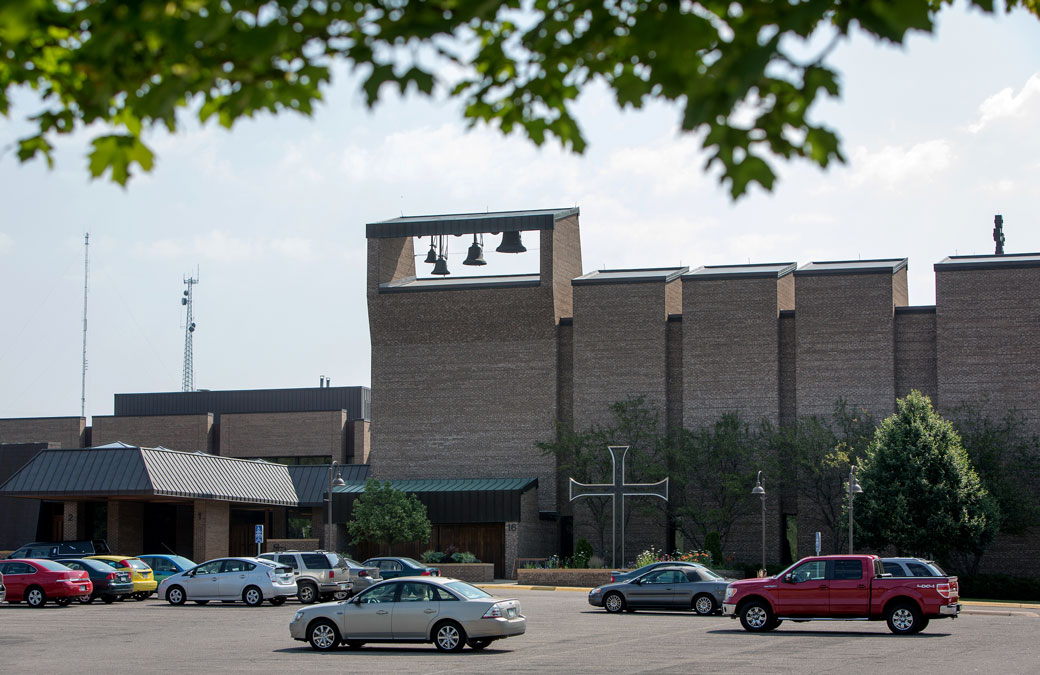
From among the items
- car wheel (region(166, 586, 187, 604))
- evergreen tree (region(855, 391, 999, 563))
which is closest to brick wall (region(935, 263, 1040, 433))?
evergreen tree (region(855, 391, 999, 563))

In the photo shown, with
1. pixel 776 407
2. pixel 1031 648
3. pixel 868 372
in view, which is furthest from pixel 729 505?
pixel 1031 648

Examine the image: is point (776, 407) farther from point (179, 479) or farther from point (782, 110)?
point (782, 110)

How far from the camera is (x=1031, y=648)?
23.5m

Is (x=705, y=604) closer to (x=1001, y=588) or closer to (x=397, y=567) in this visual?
(x=397, y=567)

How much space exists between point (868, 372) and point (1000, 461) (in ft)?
23.2

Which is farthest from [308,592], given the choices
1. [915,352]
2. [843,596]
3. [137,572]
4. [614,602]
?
[915,352]

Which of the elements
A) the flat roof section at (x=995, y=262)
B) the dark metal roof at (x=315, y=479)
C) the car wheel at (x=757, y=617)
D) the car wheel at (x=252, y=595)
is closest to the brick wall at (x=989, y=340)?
the flat roof section at (x=995, y=262)

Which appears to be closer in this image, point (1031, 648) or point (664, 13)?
point (664, 13)

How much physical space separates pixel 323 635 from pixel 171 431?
5310 centimetres

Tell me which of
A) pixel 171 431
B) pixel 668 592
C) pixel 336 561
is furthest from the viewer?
pixel 171 431

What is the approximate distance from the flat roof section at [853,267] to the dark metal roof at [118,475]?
2912 cm

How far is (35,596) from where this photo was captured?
35875mm

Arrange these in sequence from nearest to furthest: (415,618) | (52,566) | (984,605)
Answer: (415,618) → (52,566) → (984,605)

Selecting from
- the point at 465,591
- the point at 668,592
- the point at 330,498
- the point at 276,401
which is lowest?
the point at 668,592
